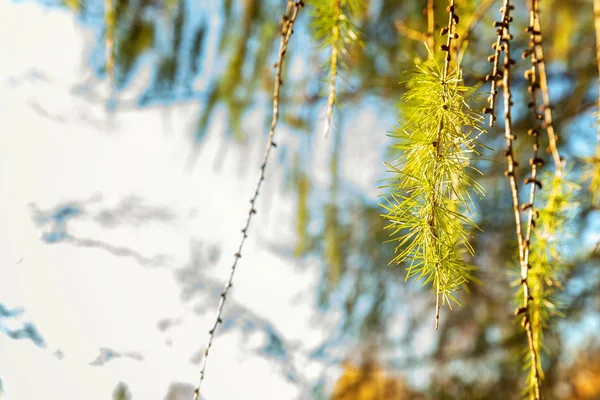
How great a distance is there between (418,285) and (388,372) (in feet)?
0.72

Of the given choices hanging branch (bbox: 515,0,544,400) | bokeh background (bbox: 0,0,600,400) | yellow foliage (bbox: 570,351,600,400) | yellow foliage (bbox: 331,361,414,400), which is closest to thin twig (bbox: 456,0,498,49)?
hanging branch (bbox: 515,0,544,400)

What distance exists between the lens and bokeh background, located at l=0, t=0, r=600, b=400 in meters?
0.71

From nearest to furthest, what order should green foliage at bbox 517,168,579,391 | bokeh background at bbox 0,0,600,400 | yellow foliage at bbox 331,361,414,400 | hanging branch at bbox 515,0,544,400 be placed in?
hanging branch at bbox 515,0,544,400
green foliage at bbox 517,168,579,391
bokeh background at bbox 0,0,600,400
yellow foliage at bbox 331,361,414,400

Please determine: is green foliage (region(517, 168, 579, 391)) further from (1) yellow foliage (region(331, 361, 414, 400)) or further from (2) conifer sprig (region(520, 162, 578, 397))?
(1) yellow foliage (region(331, 361, 414, 400))

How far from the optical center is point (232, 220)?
0.92 metres

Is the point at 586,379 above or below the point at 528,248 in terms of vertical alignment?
above

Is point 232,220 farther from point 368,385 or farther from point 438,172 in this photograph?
point 438,172

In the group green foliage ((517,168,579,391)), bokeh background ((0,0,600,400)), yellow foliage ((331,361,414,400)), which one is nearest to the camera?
green foliage ((517,168,579,391))

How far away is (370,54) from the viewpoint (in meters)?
1.04

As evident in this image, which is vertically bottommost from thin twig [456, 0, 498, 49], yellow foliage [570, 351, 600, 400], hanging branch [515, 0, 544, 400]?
hanging branch [515, 0, 544, 400]

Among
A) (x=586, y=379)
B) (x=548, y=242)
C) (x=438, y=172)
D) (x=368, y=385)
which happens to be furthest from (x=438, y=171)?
(x=586, y=379)

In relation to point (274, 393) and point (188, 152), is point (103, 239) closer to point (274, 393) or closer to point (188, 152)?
point (188, 152)

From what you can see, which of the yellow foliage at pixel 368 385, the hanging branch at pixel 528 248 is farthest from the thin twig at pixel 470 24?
the yellow foliage at pixel 368 385

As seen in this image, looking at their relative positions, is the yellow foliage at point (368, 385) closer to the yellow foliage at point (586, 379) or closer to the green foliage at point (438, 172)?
the yellow foliage at point (586, 379)
